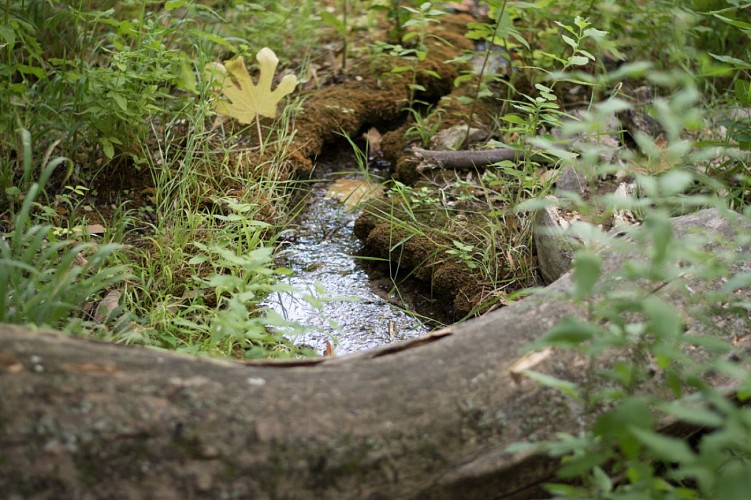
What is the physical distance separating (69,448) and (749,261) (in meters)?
1.87

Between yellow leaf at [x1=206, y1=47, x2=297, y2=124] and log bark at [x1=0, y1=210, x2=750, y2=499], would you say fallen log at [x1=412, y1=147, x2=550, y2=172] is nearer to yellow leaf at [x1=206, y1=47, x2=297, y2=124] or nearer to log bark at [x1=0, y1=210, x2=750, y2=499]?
yellow leaf at [x1=206, y1=47, x2=297, y2=124]

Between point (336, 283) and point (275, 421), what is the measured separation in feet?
4.65

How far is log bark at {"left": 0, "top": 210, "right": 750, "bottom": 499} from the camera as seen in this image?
56.3 inches

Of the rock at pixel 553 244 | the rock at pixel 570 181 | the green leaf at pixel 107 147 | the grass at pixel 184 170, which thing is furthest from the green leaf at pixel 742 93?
the green leaf at pixel 107 147

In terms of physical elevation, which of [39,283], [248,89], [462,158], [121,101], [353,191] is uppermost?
[121,101]

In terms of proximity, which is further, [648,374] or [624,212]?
[624,212]

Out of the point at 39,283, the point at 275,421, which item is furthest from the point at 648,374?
the point at 39,283

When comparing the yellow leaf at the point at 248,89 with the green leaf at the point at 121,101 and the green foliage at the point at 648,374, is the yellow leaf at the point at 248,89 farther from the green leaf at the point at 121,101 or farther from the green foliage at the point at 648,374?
the green foliage at the point at 648,374

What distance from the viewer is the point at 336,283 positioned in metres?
2.93

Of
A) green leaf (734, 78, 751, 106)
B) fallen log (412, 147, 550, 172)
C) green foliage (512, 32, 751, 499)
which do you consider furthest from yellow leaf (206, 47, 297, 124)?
green foliage (512, 32, 751, 499)

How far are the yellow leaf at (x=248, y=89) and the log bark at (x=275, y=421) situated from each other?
6.01 ft

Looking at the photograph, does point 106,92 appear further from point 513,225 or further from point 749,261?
point 749,261

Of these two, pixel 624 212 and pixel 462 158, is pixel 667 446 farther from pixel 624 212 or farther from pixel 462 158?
pixel 462 158

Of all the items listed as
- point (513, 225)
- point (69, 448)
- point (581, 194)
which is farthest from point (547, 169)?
point (69, 448)
